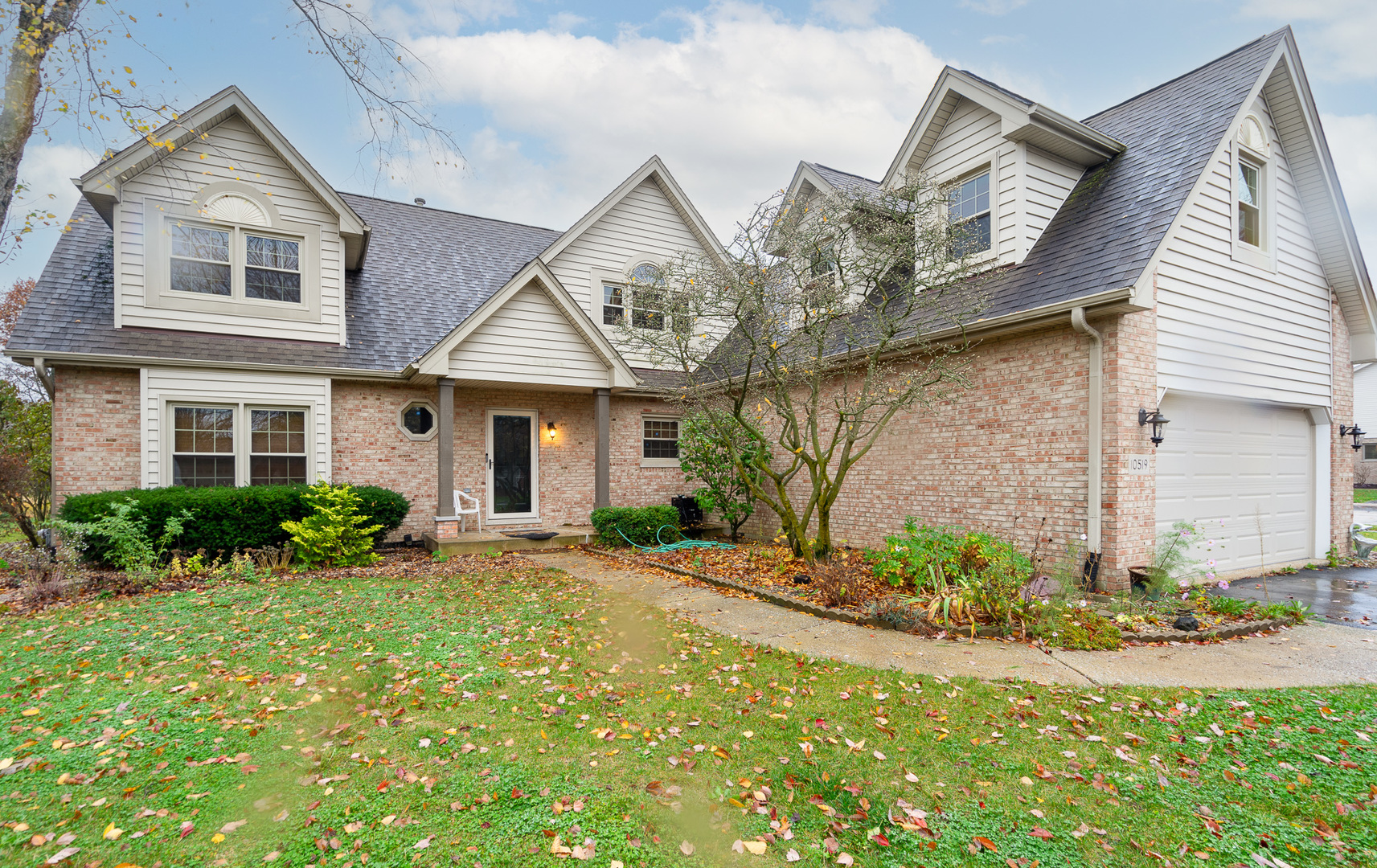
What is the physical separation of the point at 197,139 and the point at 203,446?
4.67m

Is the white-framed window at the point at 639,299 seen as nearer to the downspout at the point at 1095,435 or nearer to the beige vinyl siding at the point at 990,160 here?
the beige vinyl siding at the point at 990,160

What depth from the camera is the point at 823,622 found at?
6258mm

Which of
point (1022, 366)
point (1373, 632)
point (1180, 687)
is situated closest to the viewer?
point (1180, 687)

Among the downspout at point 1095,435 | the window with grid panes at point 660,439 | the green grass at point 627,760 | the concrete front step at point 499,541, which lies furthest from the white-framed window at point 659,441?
the green grass at point 627,760

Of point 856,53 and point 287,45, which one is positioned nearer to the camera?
point 287,45

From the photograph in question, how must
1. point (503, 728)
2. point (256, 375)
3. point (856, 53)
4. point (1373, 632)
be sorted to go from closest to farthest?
point (503, 728), point (1373, 632), point (256, 375), point (856, 53)

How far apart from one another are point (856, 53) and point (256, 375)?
13.1 metres

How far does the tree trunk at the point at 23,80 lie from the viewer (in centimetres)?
529

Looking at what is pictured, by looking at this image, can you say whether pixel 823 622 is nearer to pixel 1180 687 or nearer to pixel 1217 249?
pixel 1180 687

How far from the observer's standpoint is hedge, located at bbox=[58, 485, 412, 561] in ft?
27.1

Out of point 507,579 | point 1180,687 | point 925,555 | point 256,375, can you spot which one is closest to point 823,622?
point 925,555

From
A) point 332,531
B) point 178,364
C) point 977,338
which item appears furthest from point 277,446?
point 977,338

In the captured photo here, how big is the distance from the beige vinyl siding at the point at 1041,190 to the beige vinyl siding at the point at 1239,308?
1611 millimetres

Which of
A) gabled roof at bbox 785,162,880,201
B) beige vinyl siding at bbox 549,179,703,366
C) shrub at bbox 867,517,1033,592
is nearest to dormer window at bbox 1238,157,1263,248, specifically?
gabled roof at bbox 785,162,880,201
